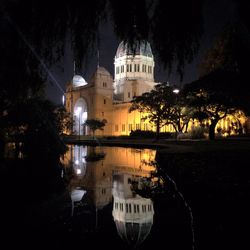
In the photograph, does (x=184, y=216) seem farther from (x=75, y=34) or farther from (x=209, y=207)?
(x=75, y=34)

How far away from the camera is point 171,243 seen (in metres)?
4.91

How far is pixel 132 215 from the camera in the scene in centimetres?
693

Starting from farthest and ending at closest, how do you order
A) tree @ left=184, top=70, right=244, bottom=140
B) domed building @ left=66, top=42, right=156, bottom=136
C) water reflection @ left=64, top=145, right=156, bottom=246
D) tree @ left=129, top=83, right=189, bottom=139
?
1. domed building @ left=66, top=42, right=156, bottom=136
2. tree @ left=129, top=83, right=189, bottom=139
3. tree @ left=184, top=70, right=244, bottom=140
4. water reflection @ left=64, top=145, right=156, bottom=246

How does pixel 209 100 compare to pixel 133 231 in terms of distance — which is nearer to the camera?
pixel 133 231

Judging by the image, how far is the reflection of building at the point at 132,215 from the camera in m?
5.56

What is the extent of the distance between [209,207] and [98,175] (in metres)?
7.21

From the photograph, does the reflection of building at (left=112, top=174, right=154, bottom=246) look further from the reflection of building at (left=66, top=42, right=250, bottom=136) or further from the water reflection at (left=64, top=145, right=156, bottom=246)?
the reflection of building at (left=66, top=42, right=250, bottom=136)

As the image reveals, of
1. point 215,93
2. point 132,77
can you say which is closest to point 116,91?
point 132,77

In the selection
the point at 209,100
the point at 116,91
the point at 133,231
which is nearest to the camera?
the point at 133,231

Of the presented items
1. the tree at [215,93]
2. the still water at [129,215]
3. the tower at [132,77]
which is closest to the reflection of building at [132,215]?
the still water at [129,215]

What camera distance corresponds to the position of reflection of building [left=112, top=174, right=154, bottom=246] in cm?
556

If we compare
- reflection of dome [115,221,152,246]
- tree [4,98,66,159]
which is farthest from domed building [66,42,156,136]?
reflection of dome [115,221,152,246]

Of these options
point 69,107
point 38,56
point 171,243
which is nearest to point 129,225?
point 171,243

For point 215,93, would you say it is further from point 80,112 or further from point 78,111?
point 78,111
